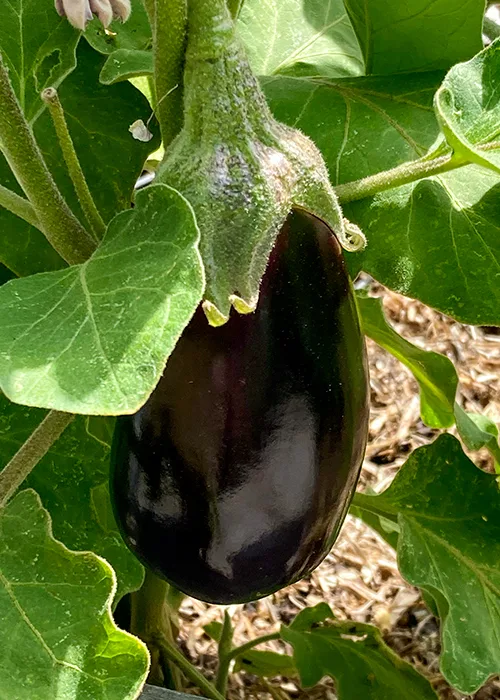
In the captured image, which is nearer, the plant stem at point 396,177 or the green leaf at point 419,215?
the plant stem at point 396,177

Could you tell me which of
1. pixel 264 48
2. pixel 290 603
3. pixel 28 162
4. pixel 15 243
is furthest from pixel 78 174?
pixel 290 603

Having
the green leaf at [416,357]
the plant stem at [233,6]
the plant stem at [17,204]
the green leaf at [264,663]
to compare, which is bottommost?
the green leaf at [264,663]

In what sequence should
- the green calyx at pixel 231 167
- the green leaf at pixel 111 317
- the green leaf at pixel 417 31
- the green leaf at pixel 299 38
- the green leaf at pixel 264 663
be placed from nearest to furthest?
the green leaf at pixel 111 317 → the green calyx at pixel 231 167 → the green leaf at pixel 417 31 → the green leaf at pixel 299 38 → the green leaf at pixel 264 663

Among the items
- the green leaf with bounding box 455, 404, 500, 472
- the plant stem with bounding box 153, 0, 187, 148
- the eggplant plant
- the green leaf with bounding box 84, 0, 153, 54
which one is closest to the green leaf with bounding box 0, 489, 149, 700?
the eggplant plant

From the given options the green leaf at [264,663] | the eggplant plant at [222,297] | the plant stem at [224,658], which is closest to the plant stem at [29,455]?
the eggplant plant at [222,297]

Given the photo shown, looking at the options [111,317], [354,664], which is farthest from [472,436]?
[111,317]

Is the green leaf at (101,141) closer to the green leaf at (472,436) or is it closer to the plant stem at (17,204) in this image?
the plant stem at (17,204)

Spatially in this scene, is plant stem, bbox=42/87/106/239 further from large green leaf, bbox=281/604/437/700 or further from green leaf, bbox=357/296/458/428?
large green leaf, bbox=281/604/437/700
